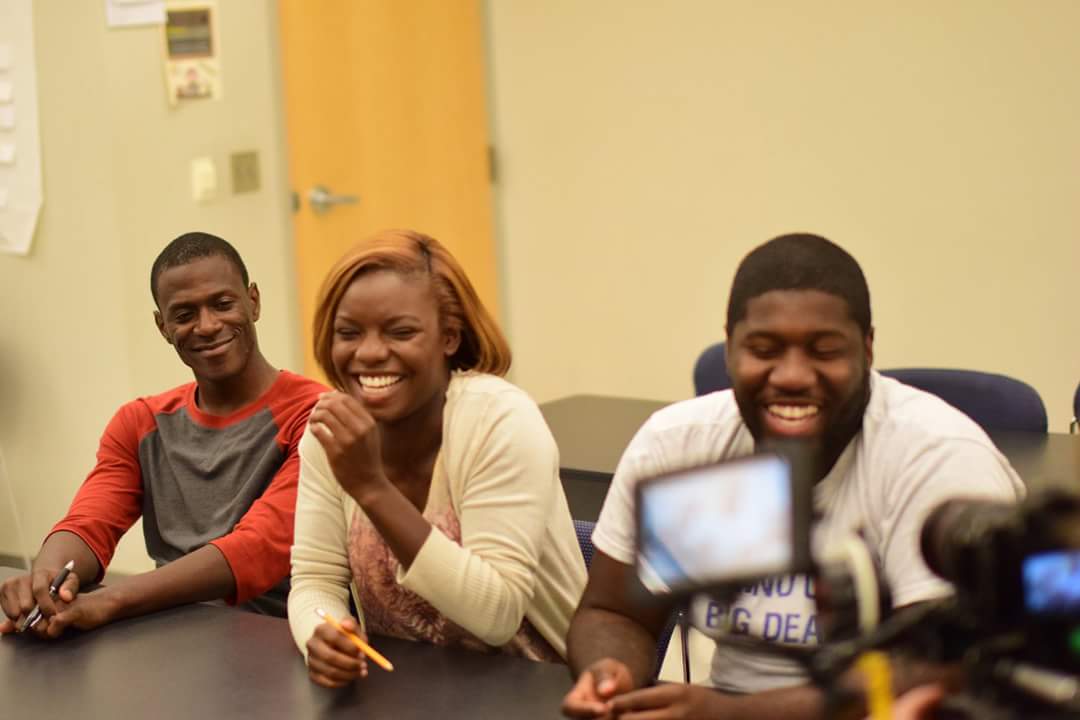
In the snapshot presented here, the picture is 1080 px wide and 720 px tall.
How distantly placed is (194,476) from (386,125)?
2.53m

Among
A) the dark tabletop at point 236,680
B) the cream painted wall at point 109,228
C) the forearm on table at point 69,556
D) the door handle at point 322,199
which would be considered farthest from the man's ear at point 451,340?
the door handle at point 322,199

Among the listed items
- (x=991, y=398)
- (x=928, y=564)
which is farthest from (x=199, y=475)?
(x=928, y=564)

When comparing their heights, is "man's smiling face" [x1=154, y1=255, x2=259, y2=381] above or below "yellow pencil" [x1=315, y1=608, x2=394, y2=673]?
above

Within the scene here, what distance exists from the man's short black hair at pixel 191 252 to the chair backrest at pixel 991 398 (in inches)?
51.9

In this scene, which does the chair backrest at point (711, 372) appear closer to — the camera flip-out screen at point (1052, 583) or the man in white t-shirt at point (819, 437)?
the man in white t-shirt at point (819, 437)

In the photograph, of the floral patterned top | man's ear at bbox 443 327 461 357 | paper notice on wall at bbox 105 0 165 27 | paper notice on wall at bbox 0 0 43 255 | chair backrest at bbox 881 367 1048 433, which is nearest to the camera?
the floral patterned top

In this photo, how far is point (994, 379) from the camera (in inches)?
109

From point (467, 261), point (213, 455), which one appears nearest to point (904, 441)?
point (213, 455)

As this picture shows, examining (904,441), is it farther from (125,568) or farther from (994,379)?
(125,568)

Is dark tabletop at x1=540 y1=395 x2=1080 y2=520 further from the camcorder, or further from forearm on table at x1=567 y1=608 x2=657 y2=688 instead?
the camcorder

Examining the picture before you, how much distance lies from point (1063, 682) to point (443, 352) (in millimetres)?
1263

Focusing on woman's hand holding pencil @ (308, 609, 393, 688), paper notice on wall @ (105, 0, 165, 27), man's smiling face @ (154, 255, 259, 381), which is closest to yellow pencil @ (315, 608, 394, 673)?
woman's hand holding pencil @ (308, 609, 393, 688)

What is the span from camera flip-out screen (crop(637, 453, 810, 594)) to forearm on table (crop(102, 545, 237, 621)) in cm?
128

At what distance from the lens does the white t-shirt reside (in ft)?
4.76
